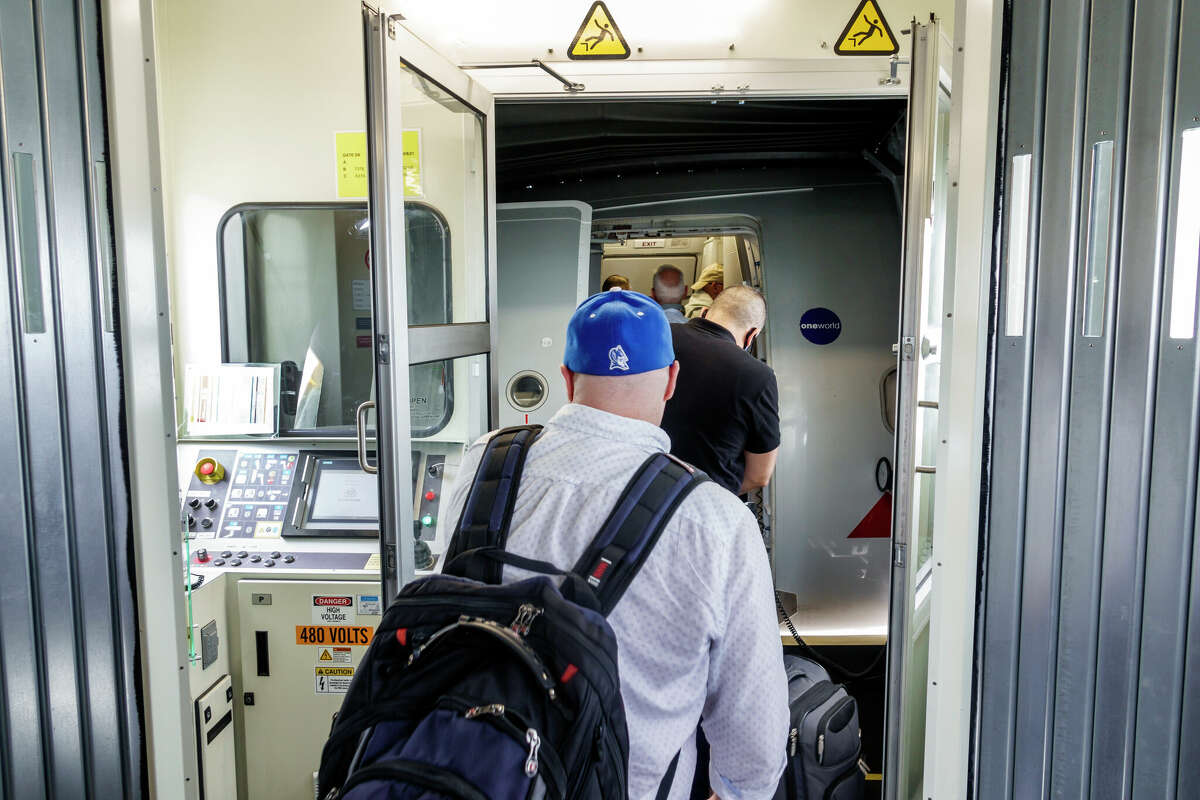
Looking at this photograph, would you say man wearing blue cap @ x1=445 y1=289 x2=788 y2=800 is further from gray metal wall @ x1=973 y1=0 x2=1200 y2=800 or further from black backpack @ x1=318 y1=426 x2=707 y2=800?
gray metal wall @ x1=973 y1=0 x2=1200 y2=800

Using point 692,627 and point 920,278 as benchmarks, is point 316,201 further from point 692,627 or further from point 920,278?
point 692,627

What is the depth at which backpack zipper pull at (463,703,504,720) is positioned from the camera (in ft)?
3.77

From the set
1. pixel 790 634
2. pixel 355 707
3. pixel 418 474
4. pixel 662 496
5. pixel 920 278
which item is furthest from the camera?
pixel 790 634

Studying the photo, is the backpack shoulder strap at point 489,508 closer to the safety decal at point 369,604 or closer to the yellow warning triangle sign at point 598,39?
the safety decal at point 369,604

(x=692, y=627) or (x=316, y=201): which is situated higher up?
(x=316, y=201)

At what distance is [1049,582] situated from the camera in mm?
1560

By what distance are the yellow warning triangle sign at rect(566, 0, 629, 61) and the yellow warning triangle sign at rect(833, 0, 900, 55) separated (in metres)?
0.84

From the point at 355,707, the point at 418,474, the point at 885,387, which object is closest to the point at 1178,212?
the point at 355,707

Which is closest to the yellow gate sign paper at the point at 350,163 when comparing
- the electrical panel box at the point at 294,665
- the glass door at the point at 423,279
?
the glass door at the point at 423,279

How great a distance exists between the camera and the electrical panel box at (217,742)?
9.14 feet

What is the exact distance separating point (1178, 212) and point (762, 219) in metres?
3.45

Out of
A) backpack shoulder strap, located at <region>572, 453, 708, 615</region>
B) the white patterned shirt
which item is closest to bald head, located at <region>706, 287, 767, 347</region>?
the white patterned shirt

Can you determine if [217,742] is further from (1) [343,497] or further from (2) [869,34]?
(2) [869,34]

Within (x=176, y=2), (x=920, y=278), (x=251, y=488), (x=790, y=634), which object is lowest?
(x=790, y=634)
